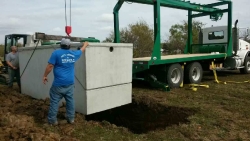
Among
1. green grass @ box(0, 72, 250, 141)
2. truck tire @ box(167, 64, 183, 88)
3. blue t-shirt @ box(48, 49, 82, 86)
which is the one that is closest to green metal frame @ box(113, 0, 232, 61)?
truck tire @ box(167, 64, 183, 88)

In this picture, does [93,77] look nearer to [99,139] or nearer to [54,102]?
[54,102]

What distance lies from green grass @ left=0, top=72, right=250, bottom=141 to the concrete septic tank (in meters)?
0.44

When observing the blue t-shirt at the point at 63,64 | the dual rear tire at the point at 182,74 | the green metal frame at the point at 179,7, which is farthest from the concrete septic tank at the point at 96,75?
the dual rear tire at the point at 182,74

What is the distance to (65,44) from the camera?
4715mm

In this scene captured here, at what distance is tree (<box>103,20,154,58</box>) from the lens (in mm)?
22266

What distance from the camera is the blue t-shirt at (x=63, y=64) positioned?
4.63 metres

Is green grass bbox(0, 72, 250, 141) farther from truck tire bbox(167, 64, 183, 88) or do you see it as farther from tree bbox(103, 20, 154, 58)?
tree bbox(103, 20, 154, 58)

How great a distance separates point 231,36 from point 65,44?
939 centimetres

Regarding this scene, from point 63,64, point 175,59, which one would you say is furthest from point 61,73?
point 175,59

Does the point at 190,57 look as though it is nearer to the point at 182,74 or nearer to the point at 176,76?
the point at 182,74

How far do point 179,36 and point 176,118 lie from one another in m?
25.3

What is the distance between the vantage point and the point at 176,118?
598 cm

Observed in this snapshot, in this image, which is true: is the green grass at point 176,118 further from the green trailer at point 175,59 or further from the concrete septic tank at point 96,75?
the green trailer at point 175,59

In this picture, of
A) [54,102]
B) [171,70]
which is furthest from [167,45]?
[54,102]
